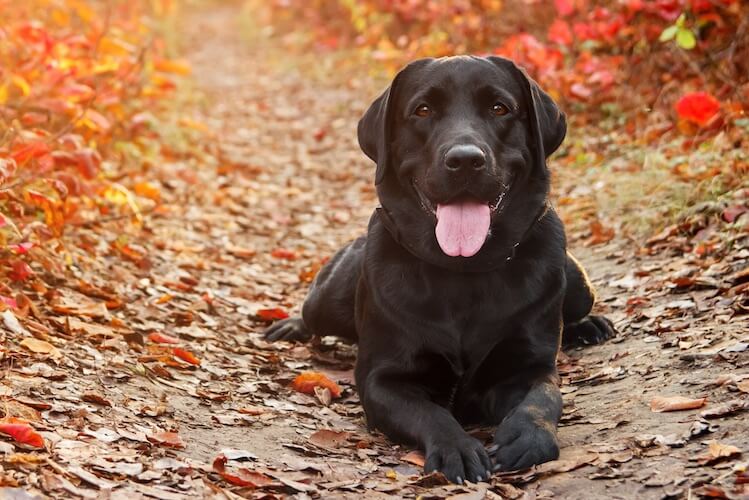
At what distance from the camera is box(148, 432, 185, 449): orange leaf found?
2.89 meters

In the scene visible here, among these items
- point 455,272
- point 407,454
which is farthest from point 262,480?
A: point 455,272

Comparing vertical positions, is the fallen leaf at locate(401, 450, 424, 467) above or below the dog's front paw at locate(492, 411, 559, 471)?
below

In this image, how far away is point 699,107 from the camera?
5.84m

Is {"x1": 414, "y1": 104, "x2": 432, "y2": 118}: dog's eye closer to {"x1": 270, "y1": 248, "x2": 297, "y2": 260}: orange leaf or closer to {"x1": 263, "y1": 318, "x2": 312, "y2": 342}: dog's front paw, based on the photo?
{"x1": 263, "y1": 318, "x2": 312, "y2": 342}: dog's front paw

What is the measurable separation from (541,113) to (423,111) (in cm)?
48

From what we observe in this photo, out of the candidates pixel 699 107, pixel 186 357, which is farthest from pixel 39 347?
pixel 699 107

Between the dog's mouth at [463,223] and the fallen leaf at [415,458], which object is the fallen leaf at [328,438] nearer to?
the fallen leaf at [415,458]

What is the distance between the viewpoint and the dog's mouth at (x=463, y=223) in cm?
340

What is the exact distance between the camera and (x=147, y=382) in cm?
354

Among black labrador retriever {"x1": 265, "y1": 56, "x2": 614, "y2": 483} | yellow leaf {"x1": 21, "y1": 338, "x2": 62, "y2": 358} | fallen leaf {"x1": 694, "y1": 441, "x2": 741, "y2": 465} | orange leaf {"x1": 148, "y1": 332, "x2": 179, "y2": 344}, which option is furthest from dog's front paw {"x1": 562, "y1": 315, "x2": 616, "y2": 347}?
yellow leaf {"x1": 21, "y1": 338, "x2": 62, "y2": 358}

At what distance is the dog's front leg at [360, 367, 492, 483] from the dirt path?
3.0 inches

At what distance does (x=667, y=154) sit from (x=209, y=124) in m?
5.53

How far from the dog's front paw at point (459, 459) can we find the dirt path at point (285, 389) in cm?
6

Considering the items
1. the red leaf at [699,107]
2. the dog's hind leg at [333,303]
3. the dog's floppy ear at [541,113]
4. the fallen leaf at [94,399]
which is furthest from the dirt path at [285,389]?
the red leaf at [699,107]
